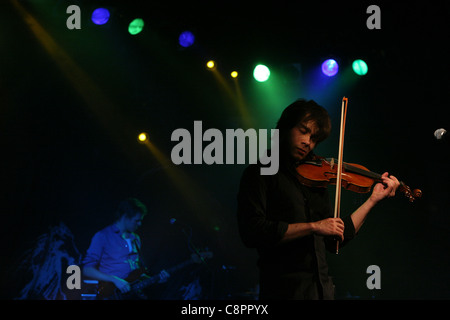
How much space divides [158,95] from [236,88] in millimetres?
1155

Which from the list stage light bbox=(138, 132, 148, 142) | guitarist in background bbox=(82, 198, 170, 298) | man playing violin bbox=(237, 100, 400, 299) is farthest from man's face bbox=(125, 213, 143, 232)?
man playing violin bbox=(237, 100, 400, 299)

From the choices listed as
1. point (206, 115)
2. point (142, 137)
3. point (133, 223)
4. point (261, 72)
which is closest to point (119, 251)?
point (133, 223)

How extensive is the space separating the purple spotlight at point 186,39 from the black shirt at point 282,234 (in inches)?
134

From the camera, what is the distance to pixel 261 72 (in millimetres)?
5188

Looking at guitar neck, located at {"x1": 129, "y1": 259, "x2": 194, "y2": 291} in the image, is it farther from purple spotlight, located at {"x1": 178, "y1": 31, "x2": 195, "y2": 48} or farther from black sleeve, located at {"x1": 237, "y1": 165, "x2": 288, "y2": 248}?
black sleeve, located at {"x1": 237, "y1": 165, "x2": 288, "y2": 248}

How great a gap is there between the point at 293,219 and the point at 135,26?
3.98 metres

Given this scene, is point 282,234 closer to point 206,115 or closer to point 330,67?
point 330,67

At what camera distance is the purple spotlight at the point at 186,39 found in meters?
5.05

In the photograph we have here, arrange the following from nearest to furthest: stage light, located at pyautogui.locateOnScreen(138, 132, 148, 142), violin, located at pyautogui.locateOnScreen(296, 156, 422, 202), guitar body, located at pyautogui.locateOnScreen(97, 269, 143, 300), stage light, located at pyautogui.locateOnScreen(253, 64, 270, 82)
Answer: violin, located at pyautogui.locateOnScreen(296, 156, 422, 202)
guitar body, located at pyautogui.locateOnScreen(97, 269, 143, 300)
stage light, located at pyautogui.locateOnScreen(253, 64, 270, 82)
stage light, located at pyautogui.locateOnScreen(138, 132, 148, 142)

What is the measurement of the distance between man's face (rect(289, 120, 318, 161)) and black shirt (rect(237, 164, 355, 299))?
14 centimetres

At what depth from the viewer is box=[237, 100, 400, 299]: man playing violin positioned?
190 cm

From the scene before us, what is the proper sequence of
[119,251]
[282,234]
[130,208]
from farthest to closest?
1. [130,208]
2. [119,251]
3. [282,234]

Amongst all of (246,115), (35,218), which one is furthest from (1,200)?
(246,115)

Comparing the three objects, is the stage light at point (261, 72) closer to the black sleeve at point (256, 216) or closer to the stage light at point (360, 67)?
the stage light at point (360, 67)
